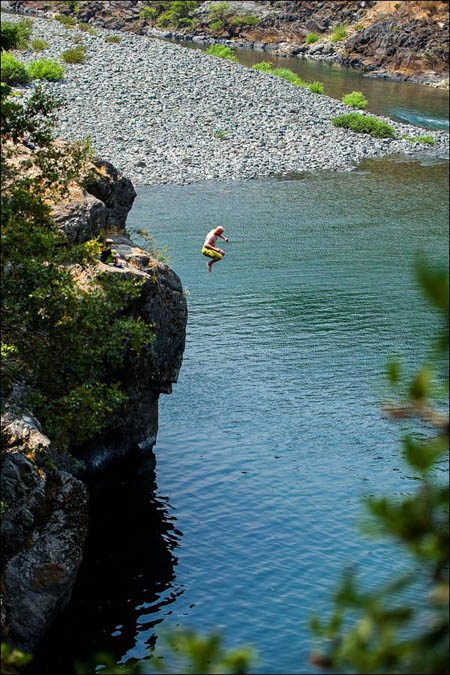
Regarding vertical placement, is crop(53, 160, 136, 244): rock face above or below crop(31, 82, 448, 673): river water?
above

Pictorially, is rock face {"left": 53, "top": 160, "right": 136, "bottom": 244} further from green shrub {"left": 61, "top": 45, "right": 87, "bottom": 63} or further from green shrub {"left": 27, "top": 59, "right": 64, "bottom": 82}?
green shrub {"left": 61, "top": 45, "right": 87, "bottom": 63}

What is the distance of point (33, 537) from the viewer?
54.2 ft

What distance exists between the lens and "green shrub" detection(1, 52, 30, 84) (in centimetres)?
6234

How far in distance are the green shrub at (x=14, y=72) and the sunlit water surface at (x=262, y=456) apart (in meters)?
22.5

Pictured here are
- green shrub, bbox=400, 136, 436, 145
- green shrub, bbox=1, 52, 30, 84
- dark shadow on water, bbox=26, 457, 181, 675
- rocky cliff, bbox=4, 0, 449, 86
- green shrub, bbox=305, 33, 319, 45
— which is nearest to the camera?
dark shadow on water, bbox=26, 457, 181, 675

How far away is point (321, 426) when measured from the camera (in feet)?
85.9

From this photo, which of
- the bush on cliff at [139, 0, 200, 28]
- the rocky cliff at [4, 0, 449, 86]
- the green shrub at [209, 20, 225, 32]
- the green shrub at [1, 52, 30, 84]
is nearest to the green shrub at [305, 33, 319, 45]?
the rocky cliff at [4, 0, 449, 86]

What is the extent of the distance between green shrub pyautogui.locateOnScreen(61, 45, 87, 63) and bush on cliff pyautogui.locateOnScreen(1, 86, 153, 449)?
Result: 56420 millimetres

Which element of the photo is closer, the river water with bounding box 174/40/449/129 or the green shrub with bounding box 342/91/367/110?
the green shrub with bounding box 342/91/367/110

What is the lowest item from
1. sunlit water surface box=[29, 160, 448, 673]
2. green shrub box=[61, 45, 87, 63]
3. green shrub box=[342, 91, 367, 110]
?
sunlit water surface box=[29, 160, 448, 673]

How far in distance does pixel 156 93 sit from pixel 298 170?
49.5 feet

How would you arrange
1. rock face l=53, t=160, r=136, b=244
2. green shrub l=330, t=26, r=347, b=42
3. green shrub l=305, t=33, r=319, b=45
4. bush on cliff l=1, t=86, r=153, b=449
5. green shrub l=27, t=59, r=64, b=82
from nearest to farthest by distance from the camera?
bush on cliff l=1, t=86, r=153, b=449
rock face l=53, t=160, r=136, b=244
green shrub l=27, t=59, r=64, b=82
green shrub l=330, t=26, r=347, b=42
green shrub l=305, t=33, r=319, b=45

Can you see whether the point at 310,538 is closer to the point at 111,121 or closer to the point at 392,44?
the point at 111,121

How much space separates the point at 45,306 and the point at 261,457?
10.3 metres
